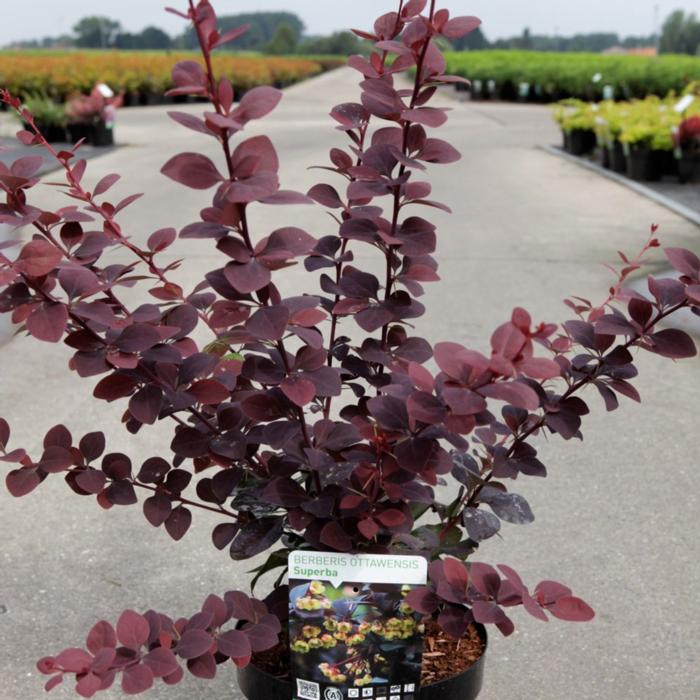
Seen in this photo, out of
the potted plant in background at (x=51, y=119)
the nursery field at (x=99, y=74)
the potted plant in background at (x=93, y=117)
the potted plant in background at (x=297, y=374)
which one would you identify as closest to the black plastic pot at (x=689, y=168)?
the nursery field at (x=99, y=74)

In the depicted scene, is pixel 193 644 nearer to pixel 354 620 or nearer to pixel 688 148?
pixel 354 620

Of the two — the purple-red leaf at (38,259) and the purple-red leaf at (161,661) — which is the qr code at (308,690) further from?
the purple-red leaf at (38,259)

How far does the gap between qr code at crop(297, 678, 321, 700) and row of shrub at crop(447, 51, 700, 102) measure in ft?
64.4

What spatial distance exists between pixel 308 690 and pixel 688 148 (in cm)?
897

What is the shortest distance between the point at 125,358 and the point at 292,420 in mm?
277

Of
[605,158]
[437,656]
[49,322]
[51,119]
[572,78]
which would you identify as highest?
[49,322]

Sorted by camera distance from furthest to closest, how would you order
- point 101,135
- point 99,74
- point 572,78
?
point 572,78, point 99,74, point 101,135

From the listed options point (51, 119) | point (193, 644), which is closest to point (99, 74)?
point (51, 119)

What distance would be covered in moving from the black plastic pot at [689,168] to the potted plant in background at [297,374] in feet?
28.1

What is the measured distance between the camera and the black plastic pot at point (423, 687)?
1646mm

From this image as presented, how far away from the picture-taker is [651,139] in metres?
9.48

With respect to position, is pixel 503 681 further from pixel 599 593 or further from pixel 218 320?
pixel 218 320

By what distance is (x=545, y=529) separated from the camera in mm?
3043

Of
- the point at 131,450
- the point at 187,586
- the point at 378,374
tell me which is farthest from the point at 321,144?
the point at 378,374
